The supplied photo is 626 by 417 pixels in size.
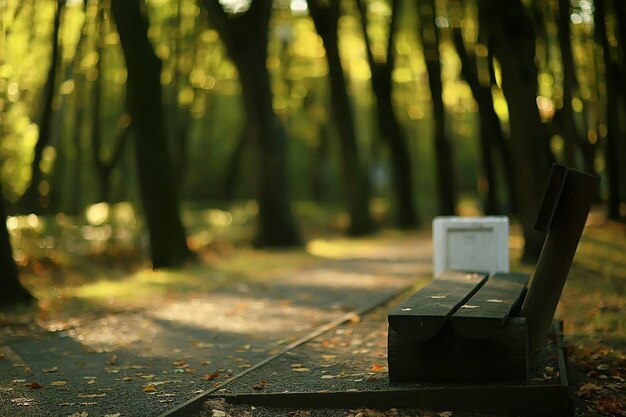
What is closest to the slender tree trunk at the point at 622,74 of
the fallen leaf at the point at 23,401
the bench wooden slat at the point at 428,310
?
the bench wooden slat at the point at 428,310

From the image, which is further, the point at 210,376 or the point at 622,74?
the point at 622,74

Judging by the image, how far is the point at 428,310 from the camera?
7.10 metres

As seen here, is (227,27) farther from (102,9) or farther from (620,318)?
(620,318)

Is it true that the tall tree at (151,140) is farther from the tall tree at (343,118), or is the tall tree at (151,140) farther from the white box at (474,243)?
the tall tree at (343,118)

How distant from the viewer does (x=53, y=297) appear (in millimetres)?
14664

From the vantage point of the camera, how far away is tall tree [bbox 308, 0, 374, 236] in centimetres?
2730

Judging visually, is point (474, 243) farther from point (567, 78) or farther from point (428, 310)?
point (567, 78)

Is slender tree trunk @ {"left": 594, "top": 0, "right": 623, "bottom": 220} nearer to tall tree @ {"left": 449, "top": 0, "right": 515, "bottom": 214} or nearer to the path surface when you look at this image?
tall tree @ {"left": 449, "top": 0, "right": 515, "bottom": 214}

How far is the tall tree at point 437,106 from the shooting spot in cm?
2864

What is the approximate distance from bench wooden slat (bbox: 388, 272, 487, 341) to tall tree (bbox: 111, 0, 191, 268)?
33.4 feet

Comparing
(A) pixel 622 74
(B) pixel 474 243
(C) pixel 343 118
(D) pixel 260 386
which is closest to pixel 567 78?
(A) pixel 622 74

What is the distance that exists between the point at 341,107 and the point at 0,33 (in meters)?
10.5

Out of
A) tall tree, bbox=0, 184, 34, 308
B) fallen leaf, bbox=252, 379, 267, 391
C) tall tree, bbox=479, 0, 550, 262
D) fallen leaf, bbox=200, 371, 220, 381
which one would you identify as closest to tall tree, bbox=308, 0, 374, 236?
tall tree, bbox=479, 0, 550, 262

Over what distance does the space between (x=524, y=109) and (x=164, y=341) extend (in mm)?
8479
